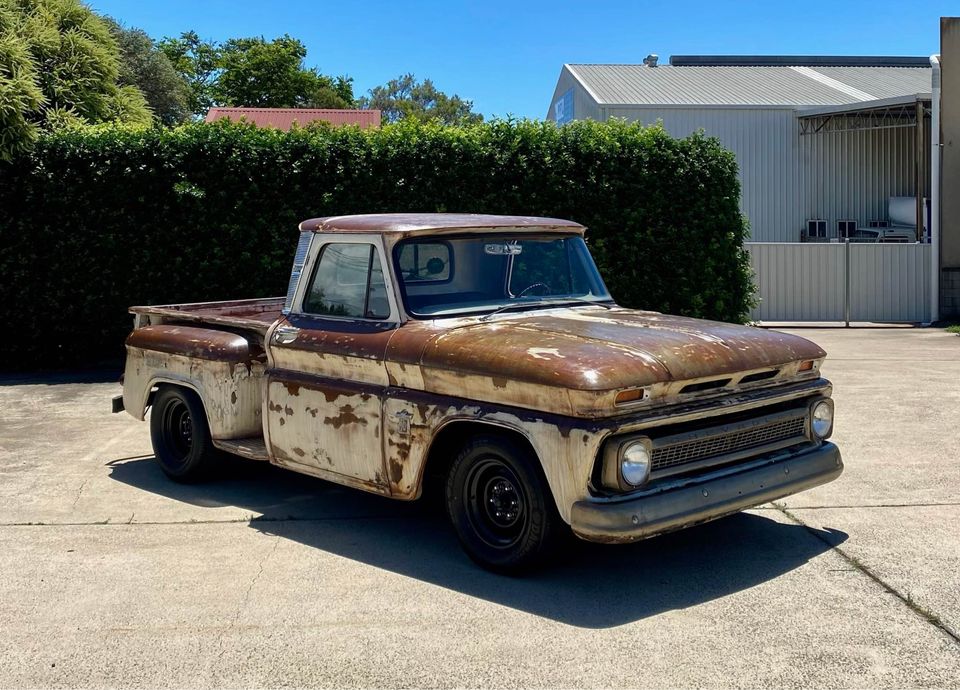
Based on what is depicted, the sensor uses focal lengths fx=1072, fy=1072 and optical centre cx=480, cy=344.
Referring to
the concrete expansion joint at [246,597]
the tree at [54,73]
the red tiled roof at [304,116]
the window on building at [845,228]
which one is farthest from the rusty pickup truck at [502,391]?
the window on building at [845,228]

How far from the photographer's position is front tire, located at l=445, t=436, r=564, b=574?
5.02 metres

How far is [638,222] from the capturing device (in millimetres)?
13094

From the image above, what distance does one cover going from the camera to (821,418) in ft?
19.4

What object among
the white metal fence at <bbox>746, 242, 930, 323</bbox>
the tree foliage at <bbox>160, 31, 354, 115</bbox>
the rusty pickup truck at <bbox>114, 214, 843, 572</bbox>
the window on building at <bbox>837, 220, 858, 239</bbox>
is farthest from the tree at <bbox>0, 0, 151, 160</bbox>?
the tree foliage at <bbox>160, 31, 354, 115</bbox>

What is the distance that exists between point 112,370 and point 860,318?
13.7m

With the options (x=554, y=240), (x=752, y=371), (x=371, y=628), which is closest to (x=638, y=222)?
(x=554, y=240)

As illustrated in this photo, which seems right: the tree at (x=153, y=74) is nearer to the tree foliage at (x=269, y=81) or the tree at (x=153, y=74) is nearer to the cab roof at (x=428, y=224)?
the tree foliage at (x=269, y=81)

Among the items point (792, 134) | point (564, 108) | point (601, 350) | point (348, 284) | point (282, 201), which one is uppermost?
point (564, 108)

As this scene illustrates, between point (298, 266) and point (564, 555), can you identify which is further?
point (298, 266)

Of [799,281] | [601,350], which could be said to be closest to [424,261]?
[601,350]

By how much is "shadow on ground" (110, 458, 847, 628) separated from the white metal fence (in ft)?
48.9

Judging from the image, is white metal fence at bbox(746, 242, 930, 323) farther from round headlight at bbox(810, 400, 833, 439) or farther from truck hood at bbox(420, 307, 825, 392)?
truck hood at bbox(420, 307, 825, 392)

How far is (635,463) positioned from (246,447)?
9.38 feet

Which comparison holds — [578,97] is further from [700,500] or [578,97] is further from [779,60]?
[700,500]
